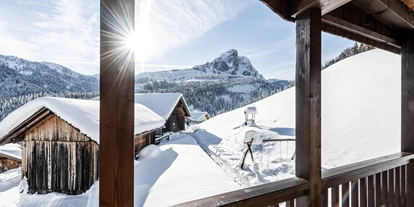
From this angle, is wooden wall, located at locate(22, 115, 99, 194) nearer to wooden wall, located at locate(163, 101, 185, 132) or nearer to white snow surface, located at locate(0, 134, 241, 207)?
white snow surface, located at locate(0, 134, 241, 207)

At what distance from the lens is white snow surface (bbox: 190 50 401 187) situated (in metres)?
6.25

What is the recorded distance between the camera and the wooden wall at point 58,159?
503cm

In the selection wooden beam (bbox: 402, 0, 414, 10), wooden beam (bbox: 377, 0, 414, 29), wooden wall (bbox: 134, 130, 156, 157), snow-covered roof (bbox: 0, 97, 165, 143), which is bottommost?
wooden wall (bbox: 134, 130, 156, 157)

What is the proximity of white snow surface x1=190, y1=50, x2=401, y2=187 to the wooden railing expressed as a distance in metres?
2.95

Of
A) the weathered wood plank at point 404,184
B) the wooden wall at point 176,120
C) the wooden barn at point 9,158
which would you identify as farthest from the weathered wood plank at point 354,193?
the wooden wall at point 176,120

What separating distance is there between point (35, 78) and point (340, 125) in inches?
420

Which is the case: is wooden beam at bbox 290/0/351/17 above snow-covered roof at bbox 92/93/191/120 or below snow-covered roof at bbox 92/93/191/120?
above

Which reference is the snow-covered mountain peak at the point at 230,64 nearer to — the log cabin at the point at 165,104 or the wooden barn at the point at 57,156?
the log cabin at the point at 165,104

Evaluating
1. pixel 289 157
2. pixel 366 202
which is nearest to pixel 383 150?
pixel 289 157

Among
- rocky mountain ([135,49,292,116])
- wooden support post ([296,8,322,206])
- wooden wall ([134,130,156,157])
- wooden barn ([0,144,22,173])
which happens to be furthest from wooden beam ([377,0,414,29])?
wooden barn ([0,144,22,173])

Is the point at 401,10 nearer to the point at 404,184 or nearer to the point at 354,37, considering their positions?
the point at 354,37

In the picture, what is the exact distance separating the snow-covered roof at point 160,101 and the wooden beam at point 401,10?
30.7ft

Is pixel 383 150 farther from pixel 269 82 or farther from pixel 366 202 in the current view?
pixel 269 82

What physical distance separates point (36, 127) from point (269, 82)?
1428 inches
